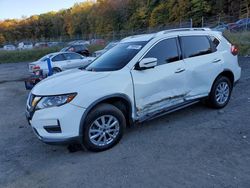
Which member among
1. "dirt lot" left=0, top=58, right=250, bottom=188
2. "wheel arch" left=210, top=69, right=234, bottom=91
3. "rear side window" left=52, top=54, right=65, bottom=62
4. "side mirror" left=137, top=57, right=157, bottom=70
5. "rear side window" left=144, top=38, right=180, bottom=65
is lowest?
"dirt lot" left=0, top=58, right=250, bottom=188

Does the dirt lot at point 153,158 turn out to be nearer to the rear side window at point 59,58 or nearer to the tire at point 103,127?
the tire at point 103,127

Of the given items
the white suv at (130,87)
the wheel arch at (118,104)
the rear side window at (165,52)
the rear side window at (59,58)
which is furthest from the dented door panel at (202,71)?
the rear side window at (59,58)

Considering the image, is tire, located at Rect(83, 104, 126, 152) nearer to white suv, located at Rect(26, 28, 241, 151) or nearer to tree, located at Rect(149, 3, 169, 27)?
white suv, located at Rect(26, 28, 241, 151)

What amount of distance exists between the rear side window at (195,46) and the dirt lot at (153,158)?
4.27 ft

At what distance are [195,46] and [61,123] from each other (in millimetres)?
3069

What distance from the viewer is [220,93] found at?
5527 millimetres

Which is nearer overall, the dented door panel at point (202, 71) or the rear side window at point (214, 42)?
the dented door panel at point (202, 71)

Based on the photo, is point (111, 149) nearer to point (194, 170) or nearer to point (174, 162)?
point (174, 162)

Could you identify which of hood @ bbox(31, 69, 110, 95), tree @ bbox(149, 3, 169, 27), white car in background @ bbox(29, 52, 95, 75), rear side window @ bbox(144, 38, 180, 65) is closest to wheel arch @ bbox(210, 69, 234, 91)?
rear side window @ bbox(144, 38, 180, 65)

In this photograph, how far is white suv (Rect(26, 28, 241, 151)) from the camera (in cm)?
374

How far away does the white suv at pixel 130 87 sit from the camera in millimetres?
3740

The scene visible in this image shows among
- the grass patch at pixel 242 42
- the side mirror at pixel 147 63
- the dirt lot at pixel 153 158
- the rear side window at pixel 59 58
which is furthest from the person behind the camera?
the grass patch at pixel 242 42

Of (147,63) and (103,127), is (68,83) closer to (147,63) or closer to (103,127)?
(103,127)

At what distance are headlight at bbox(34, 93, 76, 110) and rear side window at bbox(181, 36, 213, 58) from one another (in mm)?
2456
